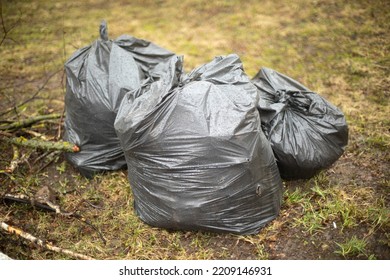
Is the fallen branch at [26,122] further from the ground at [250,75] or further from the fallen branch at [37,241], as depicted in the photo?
the fallen branch at [37,241]

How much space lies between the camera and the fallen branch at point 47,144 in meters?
2.78

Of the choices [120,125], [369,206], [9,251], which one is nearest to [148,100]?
[120,125]

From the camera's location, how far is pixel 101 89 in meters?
2.59

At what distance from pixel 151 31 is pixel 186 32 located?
424mm

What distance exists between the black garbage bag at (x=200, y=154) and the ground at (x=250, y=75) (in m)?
0.20

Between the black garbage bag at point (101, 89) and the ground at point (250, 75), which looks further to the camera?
the black garbage bag at point (101, 89)

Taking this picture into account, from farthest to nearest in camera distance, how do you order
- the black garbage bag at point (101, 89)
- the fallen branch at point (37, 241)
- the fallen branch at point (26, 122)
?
the fallen branch at point (26, 122) → the black garbage bag at point (101, 89) → the fallen branch at point (37, 241)

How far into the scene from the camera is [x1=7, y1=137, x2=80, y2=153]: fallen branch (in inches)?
110

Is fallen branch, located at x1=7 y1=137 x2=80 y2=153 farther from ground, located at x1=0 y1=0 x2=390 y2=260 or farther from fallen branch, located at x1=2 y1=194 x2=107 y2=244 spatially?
fallen branch, located at x1=2 y1=194 x2=107 y2=244

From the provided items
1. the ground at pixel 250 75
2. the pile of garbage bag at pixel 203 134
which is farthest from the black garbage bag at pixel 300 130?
the ground at pixel 250 75

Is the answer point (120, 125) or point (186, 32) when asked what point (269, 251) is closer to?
point (120, 125)

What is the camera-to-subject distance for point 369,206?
92.6 inches

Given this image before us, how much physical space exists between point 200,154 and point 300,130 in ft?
2.35

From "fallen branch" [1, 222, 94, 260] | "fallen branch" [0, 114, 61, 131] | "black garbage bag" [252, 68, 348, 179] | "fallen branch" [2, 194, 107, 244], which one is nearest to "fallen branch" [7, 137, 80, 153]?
"fallen branch" [0, 114, 61, 131]
